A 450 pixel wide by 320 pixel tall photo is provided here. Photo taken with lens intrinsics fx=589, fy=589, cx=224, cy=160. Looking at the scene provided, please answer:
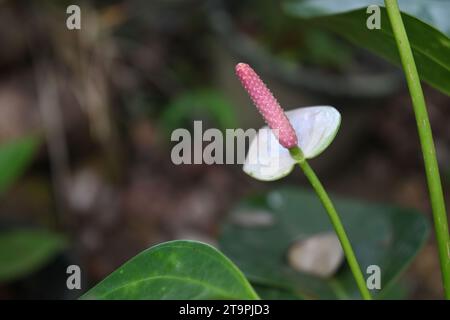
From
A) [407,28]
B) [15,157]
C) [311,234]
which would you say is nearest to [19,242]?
[15,157]

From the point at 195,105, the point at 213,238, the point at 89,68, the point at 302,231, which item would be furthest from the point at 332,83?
the point at 302,231

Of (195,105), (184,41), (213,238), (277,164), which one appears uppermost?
(184,41)

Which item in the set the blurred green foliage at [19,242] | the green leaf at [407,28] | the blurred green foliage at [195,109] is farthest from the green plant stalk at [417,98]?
the blurred green foliage at [195,109]

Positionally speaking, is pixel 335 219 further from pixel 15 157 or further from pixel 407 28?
pixel 15 157

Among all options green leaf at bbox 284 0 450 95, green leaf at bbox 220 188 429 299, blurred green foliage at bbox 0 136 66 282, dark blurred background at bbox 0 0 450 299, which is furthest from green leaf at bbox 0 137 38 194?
green leaf at bbox 284 0 450 95

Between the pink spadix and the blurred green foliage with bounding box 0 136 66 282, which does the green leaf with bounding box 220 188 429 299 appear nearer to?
the pink spadix
